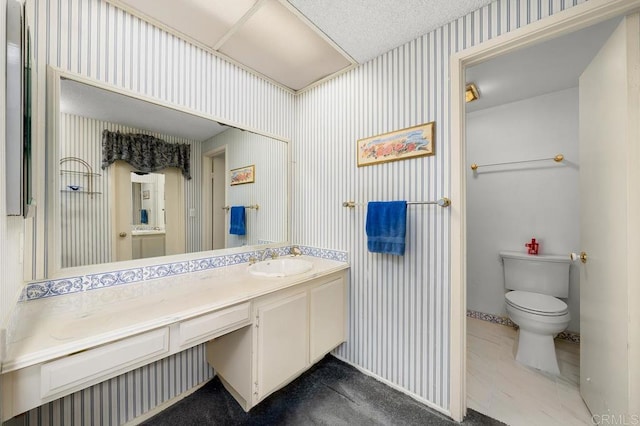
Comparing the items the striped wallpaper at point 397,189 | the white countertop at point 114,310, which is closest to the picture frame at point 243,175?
the striped wallpaper at point 397,189

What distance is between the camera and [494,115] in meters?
2.56

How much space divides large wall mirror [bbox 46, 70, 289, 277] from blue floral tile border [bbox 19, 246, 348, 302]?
2.4 inches

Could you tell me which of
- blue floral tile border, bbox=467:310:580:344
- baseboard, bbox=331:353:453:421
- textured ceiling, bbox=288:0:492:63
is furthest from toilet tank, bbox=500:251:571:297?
textured ceiling, bbox=288:0:492:63

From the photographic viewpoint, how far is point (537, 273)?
2.21 metres

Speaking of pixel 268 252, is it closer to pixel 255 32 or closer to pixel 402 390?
pixel 402 390

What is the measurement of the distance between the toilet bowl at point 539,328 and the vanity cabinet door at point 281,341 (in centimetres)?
174

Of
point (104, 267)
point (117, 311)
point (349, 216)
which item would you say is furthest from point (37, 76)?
point (349, 216)

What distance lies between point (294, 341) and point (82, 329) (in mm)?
1045

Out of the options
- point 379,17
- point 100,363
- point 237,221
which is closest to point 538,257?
point 379,17

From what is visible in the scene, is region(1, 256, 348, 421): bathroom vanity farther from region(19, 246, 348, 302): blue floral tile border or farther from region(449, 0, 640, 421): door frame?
region(449, 0, 640, 421): door frame

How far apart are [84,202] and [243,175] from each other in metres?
0.97

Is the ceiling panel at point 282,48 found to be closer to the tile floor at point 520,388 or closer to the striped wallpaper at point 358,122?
the striped wallpaper at point 358,122

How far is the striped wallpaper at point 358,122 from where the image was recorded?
1.23 m

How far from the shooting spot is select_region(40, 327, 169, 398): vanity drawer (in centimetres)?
78
